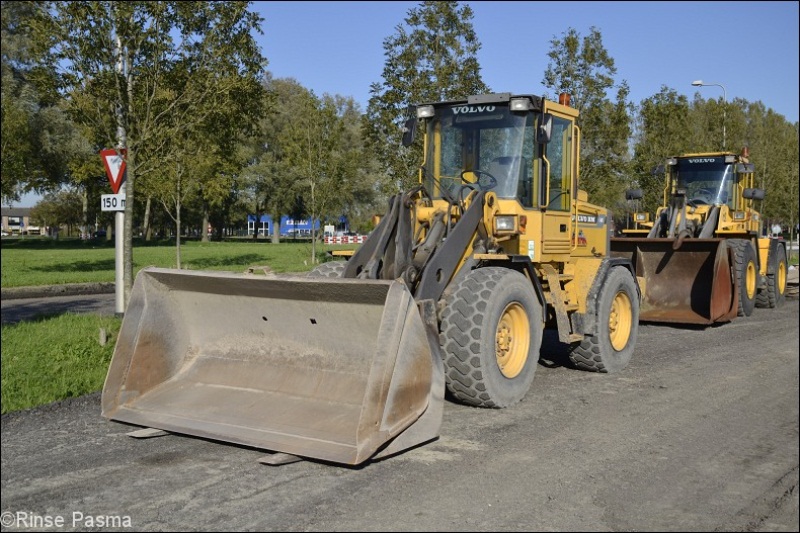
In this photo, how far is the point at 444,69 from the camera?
1536 centimetres

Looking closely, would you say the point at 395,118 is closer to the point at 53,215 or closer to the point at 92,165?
the point at 92,165

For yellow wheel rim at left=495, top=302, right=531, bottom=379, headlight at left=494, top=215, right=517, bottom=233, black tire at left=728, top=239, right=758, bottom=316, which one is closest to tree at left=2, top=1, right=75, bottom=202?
black tire at left=728, top=239, right=758, bottom=316

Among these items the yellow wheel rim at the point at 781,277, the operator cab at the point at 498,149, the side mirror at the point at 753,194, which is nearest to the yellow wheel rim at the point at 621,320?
the operator cab at the point at 498,149

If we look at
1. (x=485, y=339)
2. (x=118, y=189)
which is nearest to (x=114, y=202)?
(x=118, y=189)

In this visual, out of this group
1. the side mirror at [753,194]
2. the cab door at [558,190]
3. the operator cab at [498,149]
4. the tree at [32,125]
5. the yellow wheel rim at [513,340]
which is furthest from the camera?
the tree at [32,125]

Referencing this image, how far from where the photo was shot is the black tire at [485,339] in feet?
20.1

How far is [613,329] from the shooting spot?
8.77m

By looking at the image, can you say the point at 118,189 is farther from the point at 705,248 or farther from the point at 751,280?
the point at 751,280

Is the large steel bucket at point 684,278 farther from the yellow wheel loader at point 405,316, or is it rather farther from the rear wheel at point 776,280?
the yellow wheel loader at point 405,316

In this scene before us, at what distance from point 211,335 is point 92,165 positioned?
8.38 meters

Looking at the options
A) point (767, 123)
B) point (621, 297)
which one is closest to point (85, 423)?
point (621, 297)

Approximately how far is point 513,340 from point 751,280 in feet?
29.1

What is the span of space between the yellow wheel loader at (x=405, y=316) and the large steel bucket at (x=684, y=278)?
4.05 meters

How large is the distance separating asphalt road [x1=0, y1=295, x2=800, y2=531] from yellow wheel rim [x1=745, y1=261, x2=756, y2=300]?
7568 millimetres
